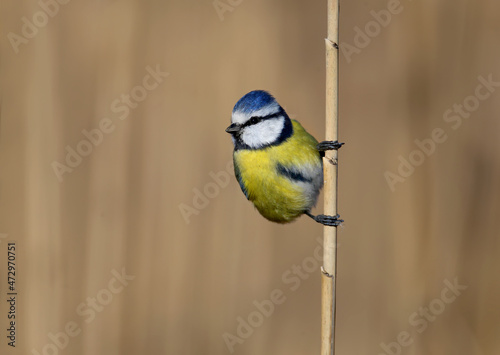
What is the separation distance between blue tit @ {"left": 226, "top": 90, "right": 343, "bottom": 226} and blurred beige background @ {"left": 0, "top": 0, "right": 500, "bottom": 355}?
0.20m

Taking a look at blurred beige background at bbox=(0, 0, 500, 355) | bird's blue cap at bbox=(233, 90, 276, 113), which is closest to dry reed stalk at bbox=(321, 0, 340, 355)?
bird's blue cap at bbox=(233, 90, 276, 113)

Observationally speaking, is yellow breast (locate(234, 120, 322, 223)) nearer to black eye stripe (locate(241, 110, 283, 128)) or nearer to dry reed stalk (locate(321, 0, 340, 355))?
black eye stripe (locate(241, 110, 283, 128))

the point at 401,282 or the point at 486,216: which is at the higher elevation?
the point at 486,216

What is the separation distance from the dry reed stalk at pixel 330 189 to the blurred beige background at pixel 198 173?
0.56 meters

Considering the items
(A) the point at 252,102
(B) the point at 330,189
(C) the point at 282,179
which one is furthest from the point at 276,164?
(B) the point at 330,189

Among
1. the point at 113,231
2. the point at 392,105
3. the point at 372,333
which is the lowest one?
the point at 372,333

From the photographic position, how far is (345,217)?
143 centimetres

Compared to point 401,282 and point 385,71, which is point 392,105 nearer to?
point 385,71

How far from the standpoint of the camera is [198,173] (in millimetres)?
1413

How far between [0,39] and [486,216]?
130 centimetres

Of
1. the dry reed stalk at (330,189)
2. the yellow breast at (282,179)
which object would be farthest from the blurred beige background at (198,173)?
Result: the dry reed stalk at (330,189)

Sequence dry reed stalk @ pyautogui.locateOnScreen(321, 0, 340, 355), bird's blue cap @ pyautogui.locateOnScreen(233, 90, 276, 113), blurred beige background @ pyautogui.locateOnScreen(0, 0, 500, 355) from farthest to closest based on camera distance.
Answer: blurred beige background @ pyautogui.locateOnScreen(0, 0, 500, 355), bird's blue cap @ pyautogui.locateOnScreen(233, 90, 276, 113), dry reed stalk @ pyautogui.locateOnScreen(321, 0, 340, 355)

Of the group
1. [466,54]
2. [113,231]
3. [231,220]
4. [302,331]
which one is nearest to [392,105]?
[466,54]

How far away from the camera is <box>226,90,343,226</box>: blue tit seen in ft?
3.79
